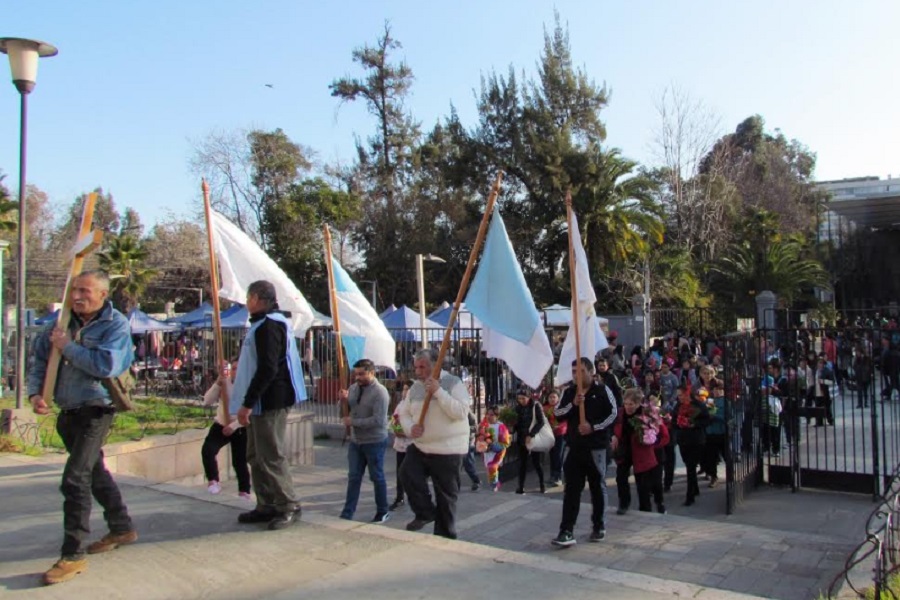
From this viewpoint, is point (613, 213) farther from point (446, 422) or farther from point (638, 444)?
point (446, 422)

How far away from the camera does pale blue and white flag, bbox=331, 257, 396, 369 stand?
28.0ft

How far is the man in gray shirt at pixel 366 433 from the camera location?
7129mm

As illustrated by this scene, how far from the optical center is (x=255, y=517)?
5.23 m

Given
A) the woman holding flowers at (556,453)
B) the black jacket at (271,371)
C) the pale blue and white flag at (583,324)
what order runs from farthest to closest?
the woman holding flowers at (556,453), the pale blue and white flag at (583,324), the black jacket at (271,371)

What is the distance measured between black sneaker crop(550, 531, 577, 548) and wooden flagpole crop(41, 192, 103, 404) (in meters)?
4.27

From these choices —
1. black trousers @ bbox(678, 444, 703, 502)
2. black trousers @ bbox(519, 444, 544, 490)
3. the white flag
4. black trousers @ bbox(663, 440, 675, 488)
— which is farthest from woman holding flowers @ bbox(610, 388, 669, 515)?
the white flag

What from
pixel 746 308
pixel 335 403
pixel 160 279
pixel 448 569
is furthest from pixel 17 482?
pixel 160 279

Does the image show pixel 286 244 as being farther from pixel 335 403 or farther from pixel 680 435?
pixel 680 435

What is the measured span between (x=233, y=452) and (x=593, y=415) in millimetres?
3467

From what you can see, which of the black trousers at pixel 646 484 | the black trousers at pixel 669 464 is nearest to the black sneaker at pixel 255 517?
the black trousers at pixel 646 484

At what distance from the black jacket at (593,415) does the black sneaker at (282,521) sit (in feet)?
8.50

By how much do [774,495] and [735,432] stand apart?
4.00ft

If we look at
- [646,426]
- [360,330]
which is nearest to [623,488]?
[646,426]

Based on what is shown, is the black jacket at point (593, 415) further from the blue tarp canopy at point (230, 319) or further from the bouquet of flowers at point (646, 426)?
the blue tarp canopy at point (230, 319)
